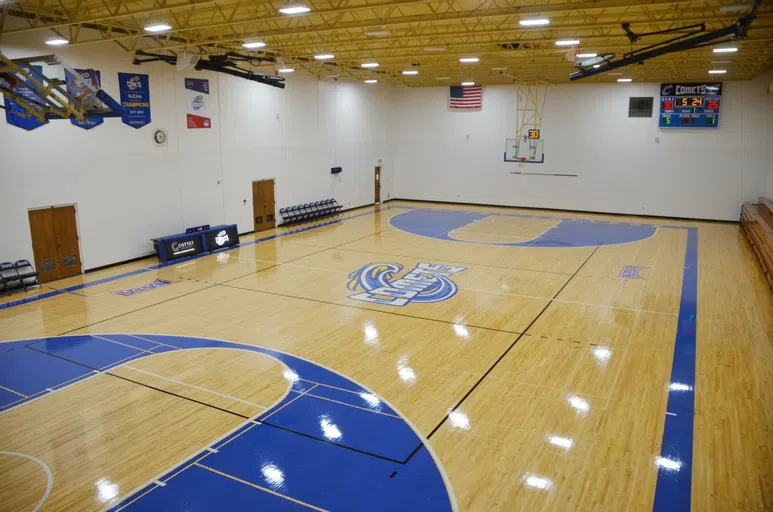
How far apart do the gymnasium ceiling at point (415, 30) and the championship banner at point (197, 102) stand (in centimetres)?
109

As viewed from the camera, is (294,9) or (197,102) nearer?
(294,9)

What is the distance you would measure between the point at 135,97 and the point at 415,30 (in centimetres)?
861

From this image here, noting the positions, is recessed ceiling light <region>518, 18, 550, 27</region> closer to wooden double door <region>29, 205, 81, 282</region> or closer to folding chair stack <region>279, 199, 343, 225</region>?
wooden double door <region>29, 205, 81, 282</region>

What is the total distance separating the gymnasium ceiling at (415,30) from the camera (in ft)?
42.4

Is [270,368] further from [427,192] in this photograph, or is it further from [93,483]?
[427,192]

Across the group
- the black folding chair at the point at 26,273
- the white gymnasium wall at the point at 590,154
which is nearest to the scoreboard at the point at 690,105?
the white gymnasium wall at the point at 590,154

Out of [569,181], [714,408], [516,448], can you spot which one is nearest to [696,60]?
[569,181]

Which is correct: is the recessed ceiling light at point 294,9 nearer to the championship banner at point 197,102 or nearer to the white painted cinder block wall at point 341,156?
the white painted cinder block wall at point 341,156

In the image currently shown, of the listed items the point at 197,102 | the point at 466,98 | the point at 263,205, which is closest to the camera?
the point at 197,102

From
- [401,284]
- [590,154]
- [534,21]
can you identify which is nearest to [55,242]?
[401,284]

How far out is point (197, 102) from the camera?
19.9 m

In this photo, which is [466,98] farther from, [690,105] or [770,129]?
[770,129]

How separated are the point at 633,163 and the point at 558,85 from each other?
203 inches

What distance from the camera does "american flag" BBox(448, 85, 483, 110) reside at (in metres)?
30.1
